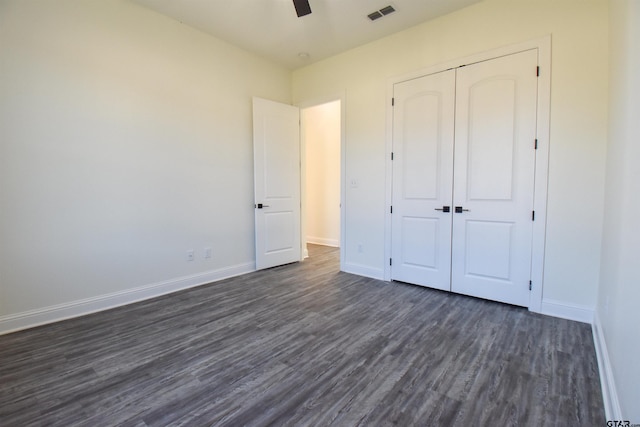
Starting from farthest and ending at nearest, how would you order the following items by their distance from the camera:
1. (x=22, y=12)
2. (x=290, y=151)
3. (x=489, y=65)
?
1. (x=290, y=151)
2. (x=489, y=65)
3. (x=22, y=12)

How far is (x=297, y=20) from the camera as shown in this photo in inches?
131

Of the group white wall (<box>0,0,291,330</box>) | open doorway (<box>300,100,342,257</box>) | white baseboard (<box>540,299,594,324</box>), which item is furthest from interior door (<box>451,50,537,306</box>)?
open doorway (<box>300,100,342,257</box>)

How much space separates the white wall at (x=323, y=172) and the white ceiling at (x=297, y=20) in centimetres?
225

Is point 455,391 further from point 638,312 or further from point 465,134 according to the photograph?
point 465,134

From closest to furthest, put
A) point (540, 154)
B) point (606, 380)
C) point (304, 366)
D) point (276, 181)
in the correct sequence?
point (606, 380) < point (304, 366) < point (540, 154) < point (276, 181)

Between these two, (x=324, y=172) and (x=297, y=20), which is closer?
(x=297, y=20)

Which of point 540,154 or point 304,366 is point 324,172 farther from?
point 304,366

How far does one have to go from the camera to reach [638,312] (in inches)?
45.1

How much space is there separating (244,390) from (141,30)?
3.53 meters

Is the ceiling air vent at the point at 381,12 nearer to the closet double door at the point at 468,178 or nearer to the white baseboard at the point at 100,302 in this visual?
the closet double door at the point at 468,178

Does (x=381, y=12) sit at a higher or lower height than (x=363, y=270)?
higher

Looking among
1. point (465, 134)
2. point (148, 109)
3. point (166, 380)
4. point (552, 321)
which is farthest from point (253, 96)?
point (552, 321)

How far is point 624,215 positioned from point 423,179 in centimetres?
197

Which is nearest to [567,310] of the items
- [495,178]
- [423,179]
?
[495,178]
